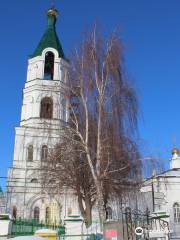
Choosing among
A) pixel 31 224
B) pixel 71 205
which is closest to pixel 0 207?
pixel 71 205

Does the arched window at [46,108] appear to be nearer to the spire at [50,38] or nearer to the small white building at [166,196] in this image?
the spire at [50,38]

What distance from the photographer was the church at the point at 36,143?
94.7 feet

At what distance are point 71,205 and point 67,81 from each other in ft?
51.8

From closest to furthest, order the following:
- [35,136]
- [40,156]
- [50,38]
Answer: [35,136] → [40,156] → [50,38]

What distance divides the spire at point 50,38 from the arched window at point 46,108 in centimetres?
524

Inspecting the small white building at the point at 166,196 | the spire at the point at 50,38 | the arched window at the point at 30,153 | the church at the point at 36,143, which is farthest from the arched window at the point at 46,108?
the small white building at the point at 166,196

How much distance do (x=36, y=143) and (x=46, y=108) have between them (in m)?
3.39

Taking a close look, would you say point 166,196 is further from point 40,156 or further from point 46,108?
point 46,108

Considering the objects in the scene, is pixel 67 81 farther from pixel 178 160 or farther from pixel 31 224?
pixel 178 160

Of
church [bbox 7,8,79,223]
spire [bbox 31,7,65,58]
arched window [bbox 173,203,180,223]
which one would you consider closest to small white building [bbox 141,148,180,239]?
arched window [bbox 173,203,180,223]

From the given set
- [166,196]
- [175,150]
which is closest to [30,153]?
[166,196]

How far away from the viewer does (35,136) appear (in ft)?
99.4

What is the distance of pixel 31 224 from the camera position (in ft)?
51.2

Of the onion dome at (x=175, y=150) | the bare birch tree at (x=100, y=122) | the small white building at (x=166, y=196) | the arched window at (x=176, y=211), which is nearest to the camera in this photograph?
the bare birch tree at (x=100, y=122)
